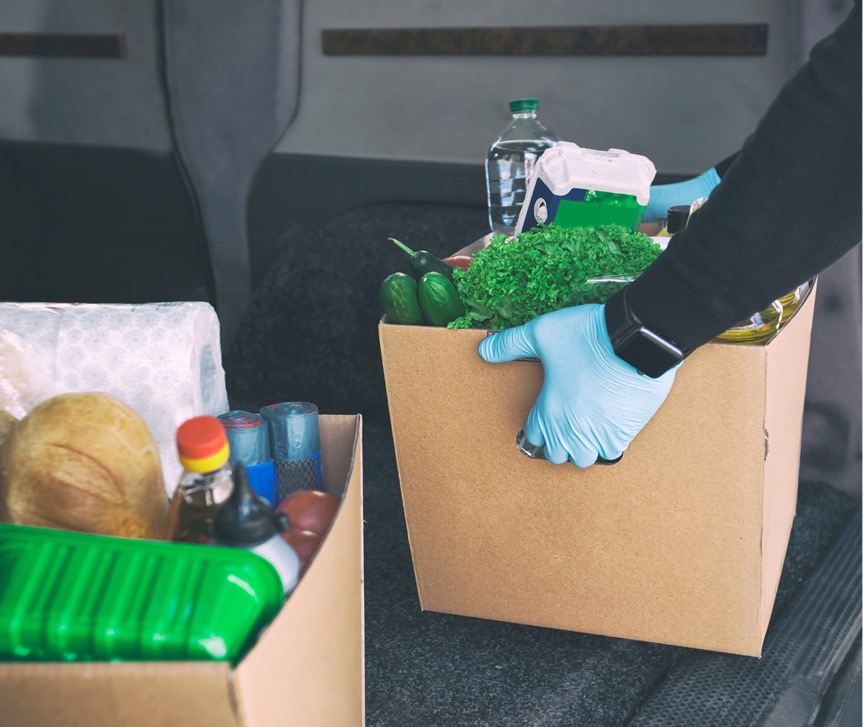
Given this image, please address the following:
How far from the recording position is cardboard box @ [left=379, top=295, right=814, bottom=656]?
34.2 inches

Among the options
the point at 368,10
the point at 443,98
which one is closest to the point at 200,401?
the point at 443,98

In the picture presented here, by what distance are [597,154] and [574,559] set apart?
564 millimetres

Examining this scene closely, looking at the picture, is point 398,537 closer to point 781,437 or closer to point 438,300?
point 438,300

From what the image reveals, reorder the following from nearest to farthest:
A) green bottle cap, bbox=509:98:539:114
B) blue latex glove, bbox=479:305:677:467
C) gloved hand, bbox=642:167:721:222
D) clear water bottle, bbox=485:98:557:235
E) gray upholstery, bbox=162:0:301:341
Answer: blue latex glove, bbox=479:305:677:467 → green bottle cap, bbox=509:98:539:114 → gloved hand, bbox=642:167:721:222 → clear water bottle, bbox=485:98:557:235 → gray upholstery, bbox=162:0:301:341

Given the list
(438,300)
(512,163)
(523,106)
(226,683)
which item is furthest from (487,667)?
(512,163)

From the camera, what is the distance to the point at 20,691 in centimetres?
50

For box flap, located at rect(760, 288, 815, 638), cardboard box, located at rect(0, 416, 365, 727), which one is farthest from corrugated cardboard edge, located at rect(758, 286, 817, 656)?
cardboard box, located at rect(0, 416, 365, 727)

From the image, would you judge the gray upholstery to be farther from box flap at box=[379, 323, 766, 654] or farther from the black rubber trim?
the black rubber trim

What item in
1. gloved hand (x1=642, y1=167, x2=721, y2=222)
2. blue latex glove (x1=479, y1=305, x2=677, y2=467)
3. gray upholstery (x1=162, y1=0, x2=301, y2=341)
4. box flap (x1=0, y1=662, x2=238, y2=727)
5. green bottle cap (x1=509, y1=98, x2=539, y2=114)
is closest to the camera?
box flap (x1=0, y1=662, x2=238, y2=727)

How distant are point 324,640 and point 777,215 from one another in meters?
0.56

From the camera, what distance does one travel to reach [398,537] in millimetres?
1233

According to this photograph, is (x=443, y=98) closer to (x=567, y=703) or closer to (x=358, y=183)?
(x=358, y=183)

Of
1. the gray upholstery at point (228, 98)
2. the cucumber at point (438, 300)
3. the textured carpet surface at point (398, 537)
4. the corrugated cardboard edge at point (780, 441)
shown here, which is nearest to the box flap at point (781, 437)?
the corrugated cardboard edge at point (780, 441)

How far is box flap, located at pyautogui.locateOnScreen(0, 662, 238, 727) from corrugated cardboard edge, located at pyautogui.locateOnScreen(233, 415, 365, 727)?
2cm
